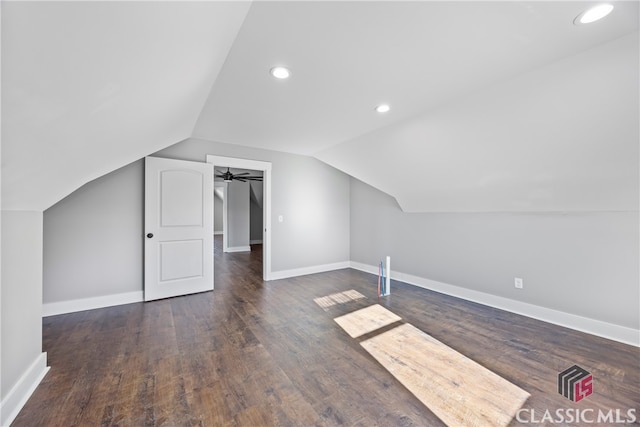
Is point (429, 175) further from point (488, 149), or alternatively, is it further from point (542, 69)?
point (542, 69)

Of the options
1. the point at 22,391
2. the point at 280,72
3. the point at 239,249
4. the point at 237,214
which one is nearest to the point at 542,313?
the point at 280,72

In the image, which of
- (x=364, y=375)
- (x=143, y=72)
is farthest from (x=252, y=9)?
(x=364, y=375)

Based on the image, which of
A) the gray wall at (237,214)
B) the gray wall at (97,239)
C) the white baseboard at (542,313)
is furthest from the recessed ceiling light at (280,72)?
the gray wall at (237,214)

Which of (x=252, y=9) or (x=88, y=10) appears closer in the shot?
(x=88, y=10)

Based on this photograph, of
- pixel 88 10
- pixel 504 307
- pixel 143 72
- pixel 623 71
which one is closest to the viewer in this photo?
pixel 88 10

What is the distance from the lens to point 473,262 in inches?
144

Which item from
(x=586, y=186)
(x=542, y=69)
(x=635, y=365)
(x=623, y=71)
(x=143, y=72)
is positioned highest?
(x=542, y=69)

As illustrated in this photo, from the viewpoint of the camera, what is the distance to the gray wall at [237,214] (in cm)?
848

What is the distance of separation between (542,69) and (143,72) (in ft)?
8.58

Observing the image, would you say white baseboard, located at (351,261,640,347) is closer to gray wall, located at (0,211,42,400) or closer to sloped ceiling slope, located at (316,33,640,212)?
sloped ceiling slope, located at (316,33,640,212)

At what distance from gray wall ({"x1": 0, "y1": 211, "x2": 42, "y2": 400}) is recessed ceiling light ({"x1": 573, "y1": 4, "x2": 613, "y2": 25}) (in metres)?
3.42

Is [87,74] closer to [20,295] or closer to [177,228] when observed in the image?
[20,295]

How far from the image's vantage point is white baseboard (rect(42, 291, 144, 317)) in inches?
122

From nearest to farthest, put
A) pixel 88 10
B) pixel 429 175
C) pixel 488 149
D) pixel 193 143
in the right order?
pixel 88 10, pixel 488 149, pixel 429 175, pixel 193 143
